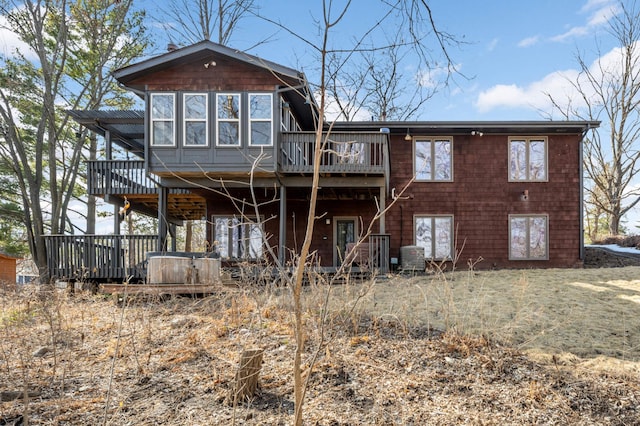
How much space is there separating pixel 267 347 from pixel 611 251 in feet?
51.7

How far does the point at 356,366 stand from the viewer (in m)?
4.93

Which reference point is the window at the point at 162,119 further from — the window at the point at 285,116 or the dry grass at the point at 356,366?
the dry grass at the point at 356,366

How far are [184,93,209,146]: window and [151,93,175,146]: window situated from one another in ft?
1.28

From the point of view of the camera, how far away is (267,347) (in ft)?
18.4

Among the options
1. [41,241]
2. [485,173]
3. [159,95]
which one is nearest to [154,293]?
[159,95]

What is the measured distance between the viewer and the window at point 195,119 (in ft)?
39.8

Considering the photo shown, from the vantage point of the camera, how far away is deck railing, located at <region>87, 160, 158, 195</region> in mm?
13625

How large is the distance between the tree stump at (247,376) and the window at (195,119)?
880 centimetres

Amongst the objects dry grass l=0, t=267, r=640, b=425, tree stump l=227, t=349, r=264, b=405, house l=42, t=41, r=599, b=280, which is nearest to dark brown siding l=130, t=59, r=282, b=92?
house l=42, t=41, r=599, b=280

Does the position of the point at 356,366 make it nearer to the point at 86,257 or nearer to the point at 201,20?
the point at 86,257

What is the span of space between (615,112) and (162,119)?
989 inches


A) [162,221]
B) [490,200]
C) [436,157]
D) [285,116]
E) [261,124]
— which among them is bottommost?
[162,221]

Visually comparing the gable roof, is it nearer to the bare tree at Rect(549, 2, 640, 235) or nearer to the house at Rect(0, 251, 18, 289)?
the house at Rect(0, 251, 18, 289)

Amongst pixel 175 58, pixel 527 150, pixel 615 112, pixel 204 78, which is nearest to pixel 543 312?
pixel 527 150
